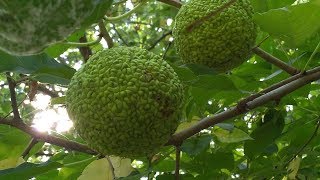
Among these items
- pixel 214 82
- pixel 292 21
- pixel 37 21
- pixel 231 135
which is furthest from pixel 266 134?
pixel 37 21

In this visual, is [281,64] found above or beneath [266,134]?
above

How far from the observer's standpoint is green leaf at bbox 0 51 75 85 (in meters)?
1.31

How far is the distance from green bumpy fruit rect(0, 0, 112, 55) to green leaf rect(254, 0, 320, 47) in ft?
3.25

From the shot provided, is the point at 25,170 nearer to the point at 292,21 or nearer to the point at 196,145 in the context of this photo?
the point at 196,145

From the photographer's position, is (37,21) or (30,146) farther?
(30,146)

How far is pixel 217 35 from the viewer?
147 cm

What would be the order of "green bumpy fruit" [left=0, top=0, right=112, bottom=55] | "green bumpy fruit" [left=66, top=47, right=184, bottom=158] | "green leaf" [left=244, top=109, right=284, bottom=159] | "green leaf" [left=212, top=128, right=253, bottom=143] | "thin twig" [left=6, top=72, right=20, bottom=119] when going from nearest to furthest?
"green bumpy fruit" [left=0, top=0, right=112, bottom=55] < "green bumpy fruit" [left=66, top=47, right=184, bottom=158] < "thin twig" [left=6, top=72, right=20, bottom=119] < "green leaf" [left=212, top=128, right=253, bottom=143] < "green leaf" [left=244, top=109, right=284, bottom=159]

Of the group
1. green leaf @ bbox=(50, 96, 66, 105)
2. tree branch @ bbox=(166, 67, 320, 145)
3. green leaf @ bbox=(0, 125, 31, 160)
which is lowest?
tree branch @ bbox=(166, 67, 320, 145)

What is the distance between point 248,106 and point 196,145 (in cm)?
33

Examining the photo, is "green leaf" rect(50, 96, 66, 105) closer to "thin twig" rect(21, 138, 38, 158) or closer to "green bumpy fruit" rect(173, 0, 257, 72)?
"thin twig" rect(21, 138, 38, 158)

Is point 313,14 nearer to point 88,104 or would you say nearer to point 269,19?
point 269,19

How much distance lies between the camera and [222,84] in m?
1.48

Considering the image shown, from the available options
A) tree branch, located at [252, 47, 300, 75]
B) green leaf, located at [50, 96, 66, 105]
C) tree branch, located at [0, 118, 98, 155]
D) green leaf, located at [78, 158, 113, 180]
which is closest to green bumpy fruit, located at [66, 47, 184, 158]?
tree branch, located at [0, 118, 98, 155]

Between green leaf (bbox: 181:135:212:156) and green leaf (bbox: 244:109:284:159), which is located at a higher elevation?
green leaf (bbox: 181:135:212:156)
